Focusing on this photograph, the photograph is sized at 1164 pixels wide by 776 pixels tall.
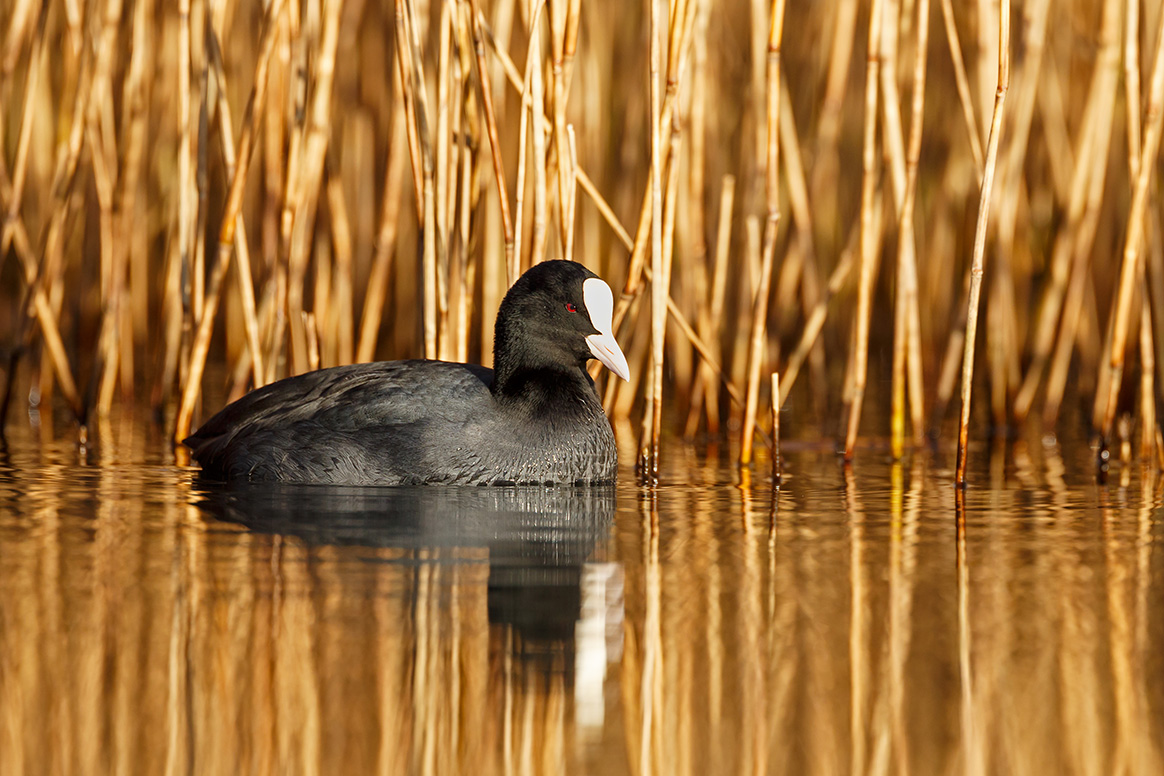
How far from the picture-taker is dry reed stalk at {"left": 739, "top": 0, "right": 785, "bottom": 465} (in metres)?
5.29

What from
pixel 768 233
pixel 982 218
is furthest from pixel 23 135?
pixel 982 218

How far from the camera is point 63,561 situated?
378 centimetres

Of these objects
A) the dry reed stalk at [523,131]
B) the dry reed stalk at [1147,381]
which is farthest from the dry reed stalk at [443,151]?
the dry reed stalk at [1147,381]

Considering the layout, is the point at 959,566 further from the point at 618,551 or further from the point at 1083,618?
the point at 618,551

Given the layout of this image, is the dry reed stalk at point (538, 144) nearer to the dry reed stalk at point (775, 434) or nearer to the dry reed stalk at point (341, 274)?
the dry reed stalk at point (775, 434)

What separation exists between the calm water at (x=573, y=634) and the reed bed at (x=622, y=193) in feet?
3.57

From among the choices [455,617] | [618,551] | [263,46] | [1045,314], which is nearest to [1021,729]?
[455,617]

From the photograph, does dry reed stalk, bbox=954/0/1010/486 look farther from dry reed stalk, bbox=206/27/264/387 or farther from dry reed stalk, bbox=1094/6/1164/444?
dry reed stalk, bbox=206/27/264/387

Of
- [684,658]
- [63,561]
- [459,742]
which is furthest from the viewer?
[63,561]

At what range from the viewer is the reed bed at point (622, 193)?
220 inches

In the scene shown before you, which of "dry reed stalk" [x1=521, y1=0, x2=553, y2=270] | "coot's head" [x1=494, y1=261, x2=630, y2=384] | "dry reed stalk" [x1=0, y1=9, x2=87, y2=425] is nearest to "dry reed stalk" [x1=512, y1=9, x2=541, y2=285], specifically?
"dry reed stalk" [x1=521, y1=0, x2=553, y2=270]

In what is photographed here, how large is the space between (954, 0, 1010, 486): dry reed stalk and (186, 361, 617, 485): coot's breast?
47.5 inches

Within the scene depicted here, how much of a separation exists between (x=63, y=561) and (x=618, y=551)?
1.39 metres

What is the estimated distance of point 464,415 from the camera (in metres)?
5.26
